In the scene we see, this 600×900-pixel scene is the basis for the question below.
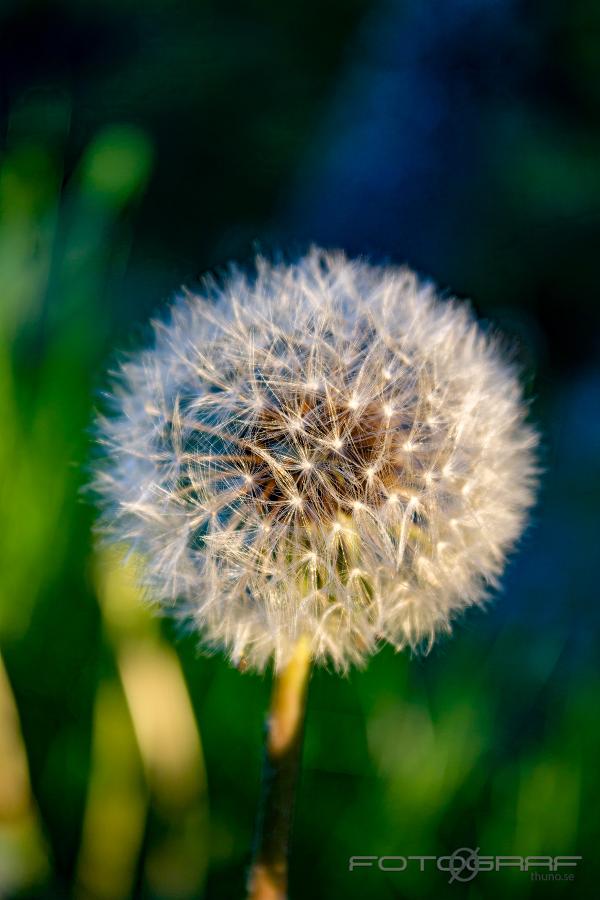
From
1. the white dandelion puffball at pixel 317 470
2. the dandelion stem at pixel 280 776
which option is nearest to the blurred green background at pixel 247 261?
the white dandelion puffball at pixel 317 470

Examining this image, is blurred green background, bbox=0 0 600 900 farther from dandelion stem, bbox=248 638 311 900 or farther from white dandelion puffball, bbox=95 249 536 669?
dandelion stem, bbox=248 638 311 900

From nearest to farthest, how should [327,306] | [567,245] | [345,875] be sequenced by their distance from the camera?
1. [327,306]
2. [345,875]
3. [567,245]

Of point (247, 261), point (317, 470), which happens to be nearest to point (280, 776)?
point (317, 470)

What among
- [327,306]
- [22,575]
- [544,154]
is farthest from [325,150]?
[22,575]

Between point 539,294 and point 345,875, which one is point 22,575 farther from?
point 539,294

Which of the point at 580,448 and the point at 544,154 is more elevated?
the point at 544,154

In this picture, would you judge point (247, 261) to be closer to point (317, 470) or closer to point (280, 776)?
point (317, 470)

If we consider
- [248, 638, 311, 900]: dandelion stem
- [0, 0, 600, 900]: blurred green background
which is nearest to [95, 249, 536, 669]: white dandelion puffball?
[248, 638, 311, 900]: dandelion stem
